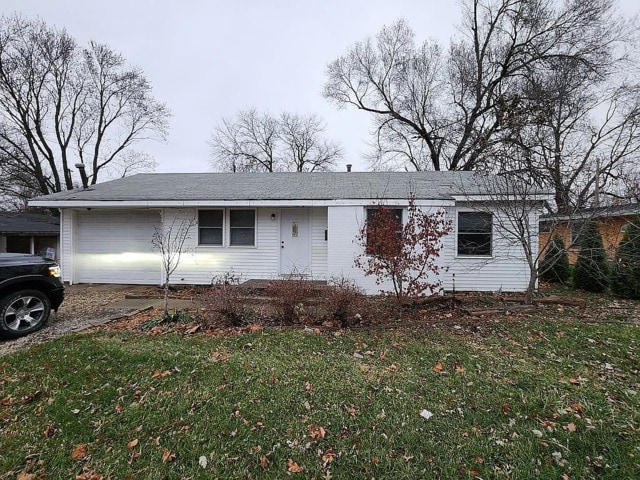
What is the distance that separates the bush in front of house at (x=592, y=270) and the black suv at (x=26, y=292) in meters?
12.5

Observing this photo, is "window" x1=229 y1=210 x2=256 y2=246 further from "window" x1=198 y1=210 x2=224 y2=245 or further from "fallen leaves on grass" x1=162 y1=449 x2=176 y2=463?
"fallen leaves on grass" x1=162 y1=449 x2=176 y2=463

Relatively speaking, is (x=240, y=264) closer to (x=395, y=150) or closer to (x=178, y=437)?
(x=178, y=437)

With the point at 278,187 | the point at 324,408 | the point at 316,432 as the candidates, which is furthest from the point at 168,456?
the point at 278,187

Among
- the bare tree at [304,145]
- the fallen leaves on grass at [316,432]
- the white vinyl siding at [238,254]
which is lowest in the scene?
the fallen leaves on grass at [316,432]

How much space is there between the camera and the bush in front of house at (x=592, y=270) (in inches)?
340

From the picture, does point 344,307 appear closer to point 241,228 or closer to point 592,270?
point 241,228

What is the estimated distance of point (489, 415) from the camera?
9.24ft

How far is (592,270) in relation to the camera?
29.0 feet

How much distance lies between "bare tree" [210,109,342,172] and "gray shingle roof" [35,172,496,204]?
16.1 metres

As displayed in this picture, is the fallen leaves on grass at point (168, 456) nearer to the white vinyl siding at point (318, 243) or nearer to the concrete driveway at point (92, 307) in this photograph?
the concrete driveway at point (92, 307)

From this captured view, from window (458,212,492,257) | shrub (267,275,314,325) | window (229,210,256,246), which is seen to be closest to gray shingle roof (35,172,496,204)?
window (229,210,256,246)

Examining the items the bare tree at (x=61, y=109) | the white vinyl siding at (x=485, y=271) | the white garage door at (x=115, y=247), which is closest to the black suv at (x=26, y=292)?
the white garage door at (x=115, y=247)

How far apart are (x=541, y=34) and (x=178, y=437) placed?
25.2 m

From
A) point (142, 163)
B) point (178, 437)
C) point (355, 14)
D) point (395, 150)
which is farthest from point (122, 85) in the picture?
point (178, 437)
